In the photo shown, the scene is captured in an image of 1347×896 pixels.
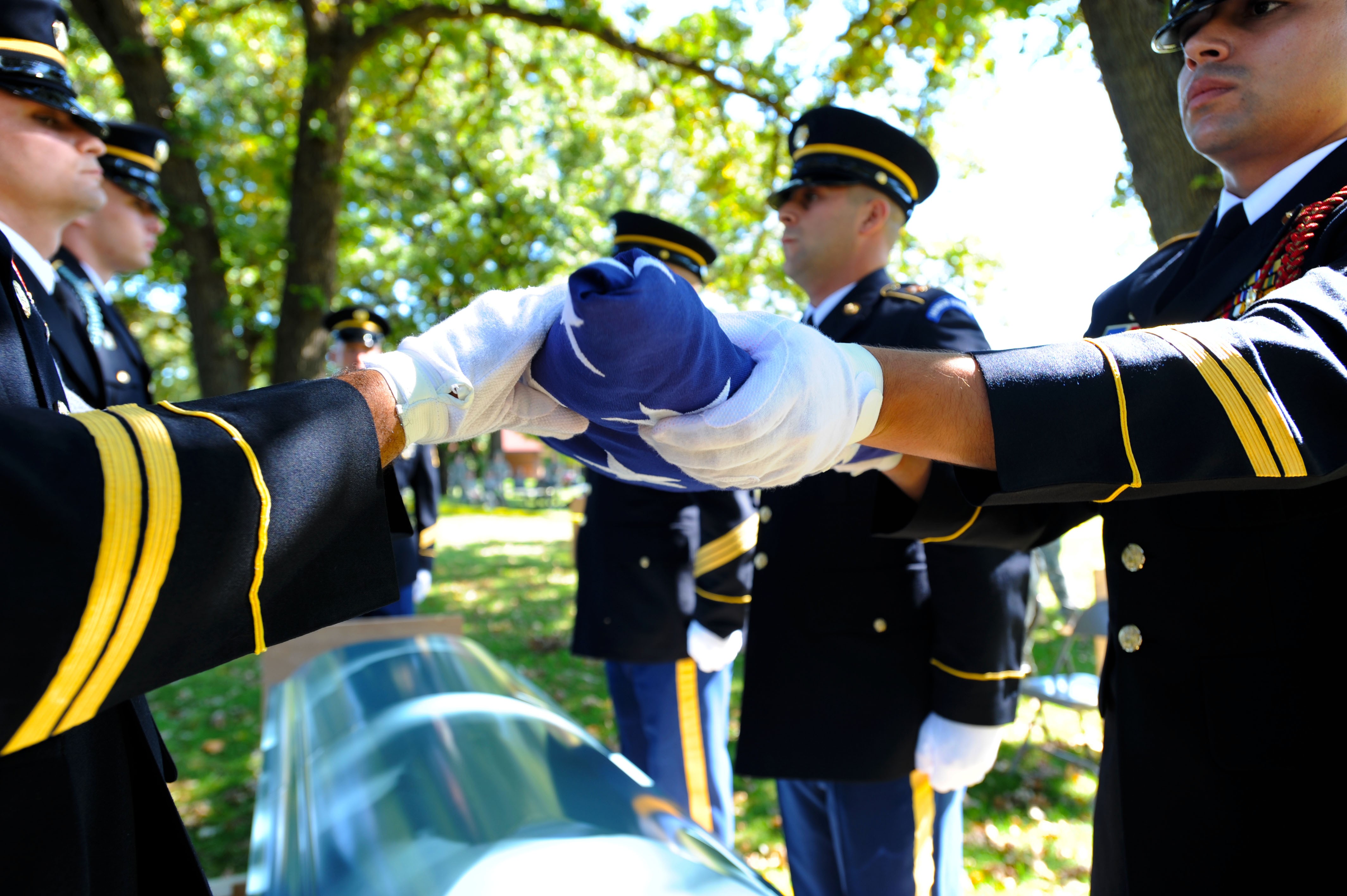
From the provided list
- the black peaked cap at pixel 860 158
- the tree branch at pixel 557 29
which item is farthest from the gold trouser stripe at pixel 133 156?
the black peaked cap at pixel 860 158

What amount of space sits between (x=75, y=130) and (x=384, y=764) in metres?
1.88

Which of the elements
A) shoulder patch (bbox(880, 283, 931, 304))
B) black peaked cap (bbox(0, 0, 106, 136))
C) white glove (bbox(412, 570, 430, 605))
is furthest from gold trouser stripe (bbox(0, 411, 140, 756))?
white glove (bbox(412, 570, 430, 605))

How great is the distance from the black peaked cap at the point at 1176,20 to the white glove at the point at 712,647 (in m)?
2.50

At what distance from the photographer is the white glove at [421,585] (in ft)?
18.3

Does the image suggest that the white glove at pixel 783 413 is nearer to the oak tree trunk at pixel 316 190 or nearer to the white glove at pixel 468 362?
the white glove at pixel 468 362

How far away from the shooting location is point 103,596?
70cm

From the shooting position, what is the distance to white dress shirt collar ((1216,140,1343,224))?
1.43m

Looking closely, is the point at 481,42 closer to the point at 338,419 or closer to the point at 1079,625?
the point at 1079,625

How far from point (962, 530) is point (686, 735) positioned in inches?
87.9

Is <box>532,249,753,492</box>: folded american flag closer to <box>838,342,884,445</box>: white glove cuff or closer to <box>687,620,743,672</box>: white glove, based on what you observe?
<box>838,342,884,445</box>: white glove cuff

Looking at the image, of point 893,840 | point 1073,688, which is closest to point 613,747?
point 1073,688

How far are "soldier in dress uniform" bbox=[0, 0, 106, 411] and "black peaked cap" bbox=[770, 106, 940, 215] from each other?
2.04 m

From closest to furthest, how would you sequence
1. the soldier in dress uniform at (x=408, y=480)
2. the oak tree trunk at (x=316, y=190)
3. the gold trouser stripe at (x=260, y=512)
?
the gold trouser stripe at (x=260, y=512)
the soldier in dress uniform at (x=408, y=480)
the oak tree trunk at (x=316, y=190)

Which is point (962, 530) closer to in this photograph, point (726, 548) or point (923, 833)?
point (923, 833)
